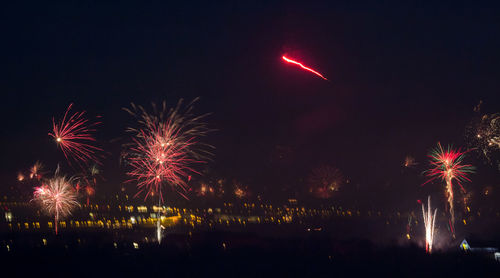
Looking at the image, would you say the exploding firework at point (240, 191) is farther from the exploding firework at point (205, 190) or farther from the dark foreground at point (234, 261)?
the dark foreground at point (234, 261)

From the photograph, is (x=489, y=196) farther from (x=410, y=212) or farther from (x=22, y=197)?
(x=22, y=197)

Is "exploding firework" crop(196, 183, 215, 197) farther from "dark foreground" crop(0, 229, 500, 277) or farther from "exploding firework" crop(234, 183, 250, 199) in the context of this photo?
"dark foreground" crop(0, 229, 500, 277)

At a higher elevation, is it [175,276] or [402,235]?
[175,276]

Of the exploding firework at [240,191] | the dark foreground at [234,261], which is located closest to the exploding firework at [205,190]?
the exploding firework at [240,191]

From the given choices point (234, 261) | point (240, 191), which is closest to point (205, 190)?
point (240, 191)

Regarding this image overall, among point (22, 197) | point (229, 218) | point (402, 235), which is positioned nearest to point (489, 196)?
point (402, 235)

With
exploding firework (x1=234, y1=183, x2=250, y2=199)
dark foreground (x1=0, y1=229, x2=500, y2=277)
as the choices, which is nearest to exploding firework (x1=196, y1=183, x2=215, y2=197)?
exploding firework (x1=234, y1=183, x2=250, y2=199)

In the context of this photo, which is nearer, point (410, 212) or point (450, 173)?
point (450, 173)

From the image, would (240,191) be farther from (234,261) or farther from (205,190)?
(234,261)

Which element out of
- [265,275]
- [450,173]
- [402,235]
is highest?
[450,173]
